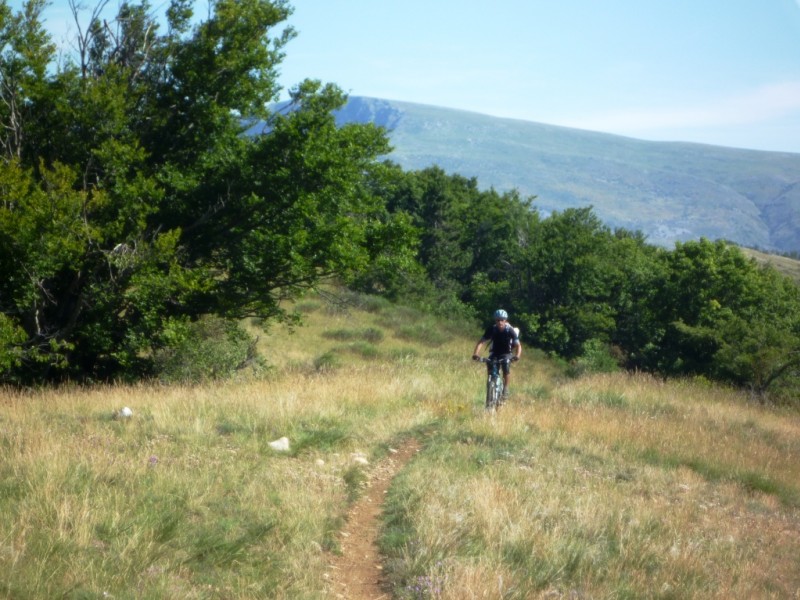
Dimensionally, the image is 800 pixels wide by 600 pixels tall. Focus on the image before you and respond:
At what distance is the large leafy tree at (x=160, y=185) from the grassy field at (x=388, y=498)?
295cm

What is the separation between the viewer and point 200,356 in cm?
1783

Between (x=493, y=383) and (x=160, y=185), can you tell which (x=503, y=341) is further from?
(x=160, y=185)

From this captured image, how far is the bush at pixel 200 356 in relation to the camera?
55.5 feet

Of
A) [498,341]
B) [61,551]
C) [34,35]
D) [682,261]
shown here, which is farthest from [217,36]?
[682,261]

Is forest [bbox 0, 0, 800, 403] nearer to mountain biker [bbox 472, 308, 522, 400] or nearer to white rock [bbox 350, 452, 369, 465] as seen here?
mountain biker [bbox 472, 308, 522, 400]

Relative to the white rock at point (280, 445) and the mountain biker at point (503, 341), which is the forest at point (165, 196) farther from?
the white rock at point (280, 445)

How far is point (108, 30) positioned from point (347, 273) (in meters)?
7.60

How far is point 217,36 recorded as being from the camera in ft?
55.5

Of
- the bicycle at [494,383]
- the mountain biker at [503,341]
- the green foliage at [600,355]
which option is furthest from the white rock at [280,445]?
the green foliage at [600,355]

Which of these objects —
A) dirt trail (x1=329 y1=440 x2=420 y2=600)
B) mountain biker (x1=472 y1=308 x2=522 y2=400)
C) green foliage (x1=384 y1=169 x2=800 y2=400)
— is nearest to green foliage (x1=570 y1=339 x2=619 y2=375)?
green foliage (x1=384 y1=169 x2=800 y2=400)

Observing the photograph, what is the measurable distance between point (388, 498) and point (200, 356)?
11512 millimetres

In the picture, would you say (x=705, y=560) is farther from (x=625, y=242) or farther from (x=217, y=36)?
(x=625, y=242)

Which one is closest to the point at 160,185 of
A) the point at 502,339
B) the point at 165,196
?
the point at 165,196

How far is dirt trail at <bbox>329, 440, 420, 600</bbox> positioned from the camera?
5.31 m
